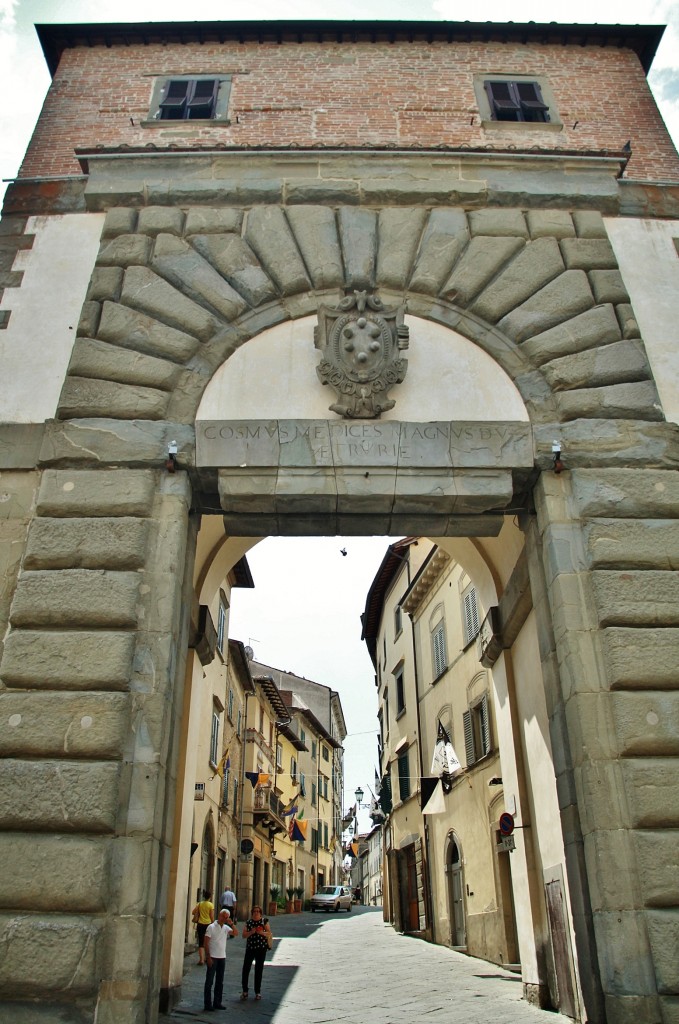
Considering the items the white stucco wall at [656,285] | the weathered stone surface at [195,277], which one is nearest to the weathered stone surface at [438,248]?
the white stucco wall at [656,285]

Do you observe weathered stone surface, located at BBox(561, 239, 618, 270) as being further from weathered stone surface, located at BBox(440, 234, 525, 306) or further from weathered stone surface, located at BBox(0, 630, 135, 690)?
weathered stone surface, located at BBox(0, 630, 135, 690)

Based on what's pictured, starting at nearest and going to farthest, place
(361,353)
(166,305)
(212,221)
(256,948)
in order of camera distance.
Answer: (361,353) < (166,305) < (212,221) < (256,948)

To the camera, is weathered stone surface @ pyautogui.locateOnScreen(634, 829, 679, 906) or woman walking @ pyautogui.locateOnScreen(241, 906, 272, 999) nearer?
weathered stone surface @ pyautogui.locateOnScreen(634, 829, 679, 906)

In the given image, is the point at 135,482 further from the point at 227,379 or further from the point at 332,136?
the point at 332,136

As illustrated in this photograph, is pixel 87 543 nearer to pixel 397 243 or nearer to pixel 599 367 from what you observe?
pixel 397 243

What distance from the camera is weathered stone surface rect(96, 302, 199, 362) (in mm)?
7164

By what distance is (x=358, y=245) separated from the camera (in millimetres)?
7812

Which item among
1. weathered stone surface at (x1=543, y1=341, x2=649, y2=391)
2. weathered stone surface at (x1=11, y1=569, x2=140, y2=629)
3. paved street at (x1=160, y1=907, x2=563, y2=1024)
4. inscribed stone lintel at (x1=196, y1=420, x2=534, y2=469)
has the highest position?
weathered stone surface at (x1=543, y1=341, x2=649, y2=391)

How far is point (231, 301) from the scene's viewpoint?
7441mm

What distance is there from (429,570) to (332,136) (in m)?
14.5

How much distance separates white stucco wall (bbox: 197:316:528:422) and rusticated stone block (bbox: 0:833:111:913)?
139 inches

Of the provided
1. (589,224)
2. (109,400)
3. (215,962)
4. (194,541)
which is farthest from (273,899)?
(589,224)

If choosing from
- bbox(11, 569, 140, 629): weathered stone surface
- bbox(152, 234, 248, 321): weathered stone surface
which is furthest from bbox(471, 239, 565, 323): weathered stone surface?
bbox(11, 569, 140, 629): weathered stone surface

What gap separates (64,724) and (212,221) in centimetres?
507
